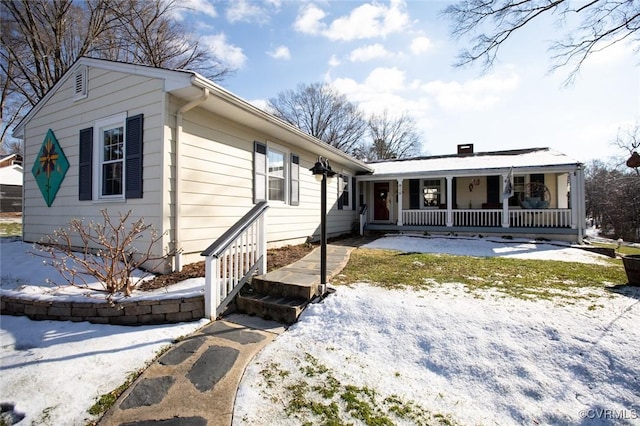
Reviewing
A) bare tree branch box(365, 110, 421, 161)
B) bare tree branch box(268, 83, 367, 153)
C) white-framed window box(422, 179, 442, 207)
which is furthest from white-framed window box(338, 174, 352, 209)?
bare tree branch box(365, 110, 421, 161)

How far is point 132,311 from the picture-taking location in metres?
3.54

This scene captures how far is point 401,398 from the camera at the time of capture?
2.33 metres

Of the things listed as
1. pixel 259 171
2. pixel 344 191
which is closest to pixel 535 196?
pixel 344 191

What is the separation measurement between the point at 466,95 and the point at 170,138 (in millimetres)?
7834

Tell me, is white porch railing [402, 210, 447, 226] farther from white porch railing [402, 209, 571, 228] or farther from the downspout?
the downspout

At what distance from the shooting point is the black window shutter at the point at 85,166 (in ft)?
18.6

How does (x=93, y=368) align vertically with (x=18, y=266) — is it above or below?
below

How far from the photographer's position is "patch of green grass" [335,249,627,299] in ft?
15.0

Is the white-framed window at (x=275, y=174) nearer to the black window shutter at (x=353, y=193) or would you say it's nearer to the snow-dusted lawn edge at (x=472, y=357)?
the snow-dusted lawn edge at (x=472, y=357)

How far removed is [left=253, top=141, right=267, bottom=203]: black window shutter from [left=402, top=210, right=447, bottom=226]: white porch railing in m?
7.68

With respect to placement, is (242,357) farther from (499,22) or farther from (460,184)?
(460,184)

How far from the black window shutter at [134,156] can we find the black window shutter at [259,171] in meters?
2.32

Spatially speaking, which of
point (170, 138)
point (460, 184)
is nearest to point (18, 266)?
point (170, 138)

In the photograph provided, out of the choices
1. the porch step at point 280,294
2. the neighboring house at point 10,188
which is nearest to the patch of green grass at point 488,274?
the porch step at point 280,294
